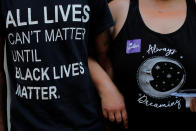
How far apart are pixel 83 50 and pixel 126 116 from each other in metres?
0.40

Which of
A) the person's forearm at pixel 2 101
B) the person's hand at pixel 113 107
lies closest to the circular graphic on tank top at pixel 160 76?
the person's hand at pixel 113 107

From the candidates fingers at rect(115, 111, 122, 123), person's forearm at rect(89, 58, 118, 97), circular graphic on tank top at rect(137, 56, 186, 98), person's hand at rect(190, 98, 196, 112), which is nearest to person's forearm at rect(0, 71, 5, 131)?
person's forearm at rect(89, 58, 118, 97)

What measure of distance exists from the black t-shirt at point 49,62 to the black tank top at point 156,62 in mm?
211

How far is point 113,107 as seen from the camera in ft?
4.92

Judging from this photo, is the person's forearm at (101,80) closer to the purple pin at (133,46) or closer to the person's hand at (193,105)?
the purple pin at (133,46)

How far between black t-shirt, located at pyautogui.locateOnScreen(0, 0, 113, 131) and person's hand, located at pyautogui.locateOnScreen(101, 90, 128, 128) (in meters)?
0.09

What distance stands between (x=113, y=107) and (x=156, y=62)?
0.98 ft

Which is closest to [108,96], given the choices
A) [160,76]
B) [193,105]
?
[160,76]

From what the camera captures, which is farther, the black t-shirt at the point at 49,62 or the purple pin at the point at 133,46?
the purple pin at the point at 133,46

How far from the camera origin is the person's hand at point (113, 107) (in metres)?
1.50

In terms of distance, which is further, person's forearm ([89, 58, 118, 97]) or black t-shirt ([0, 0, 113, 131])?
person's forearm ([89, 58, 118, 97])

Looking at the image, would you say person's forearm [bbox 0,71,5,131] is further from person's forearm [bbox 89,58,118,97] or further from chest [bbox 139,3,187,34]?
chest [bbox 139,3,187,34]

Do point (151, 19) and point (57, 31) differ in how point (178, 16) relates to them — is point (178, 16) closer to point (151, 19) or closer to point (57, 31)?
point (151, 19)

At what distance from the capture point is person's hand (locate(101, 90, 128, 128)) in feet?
4.93
